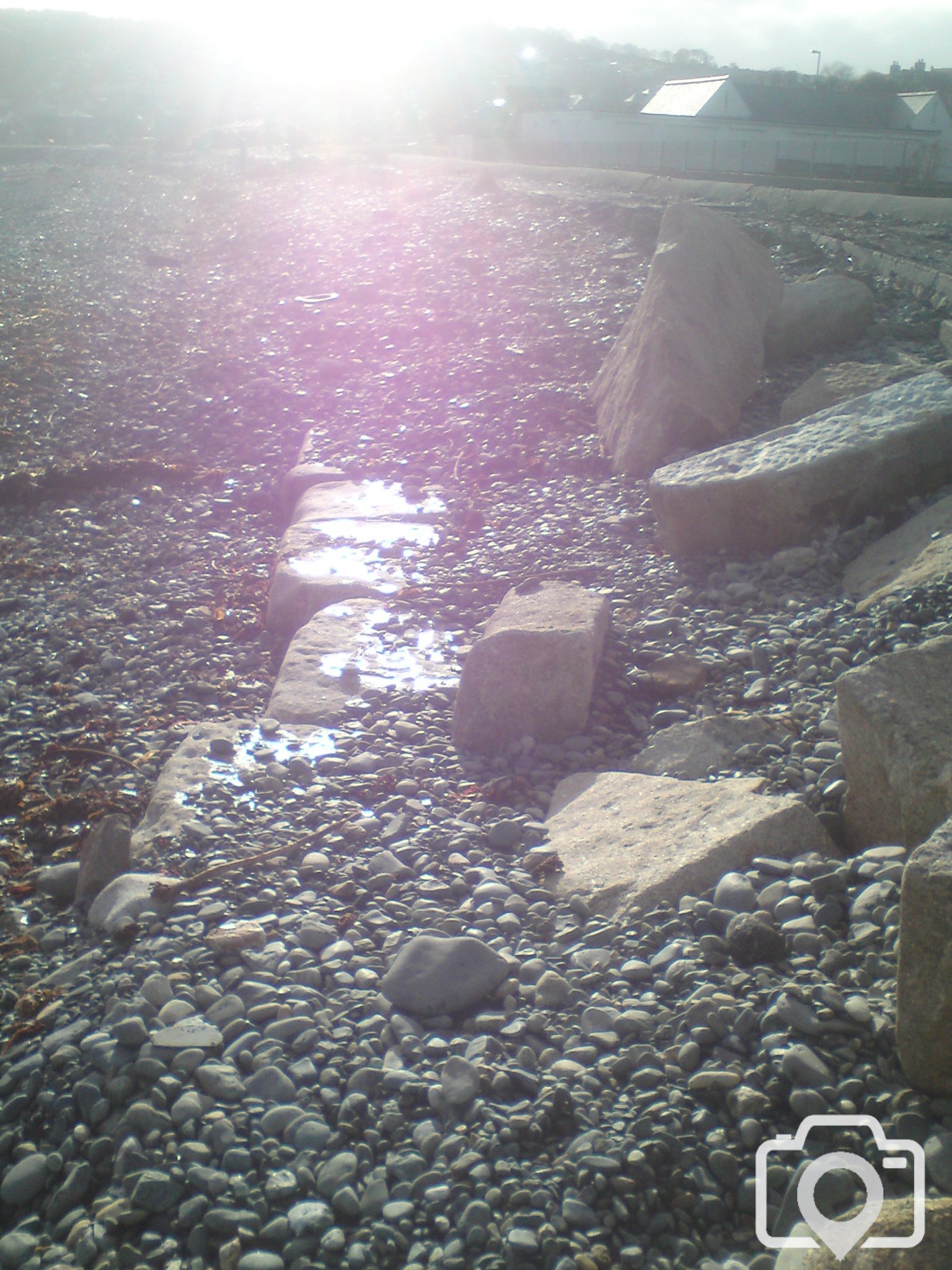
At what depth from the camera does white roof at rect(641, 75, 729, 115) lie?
22.5 meters

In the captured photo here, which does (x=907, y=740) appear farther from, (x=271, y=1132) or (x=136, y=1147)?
(x=136, y=1147)

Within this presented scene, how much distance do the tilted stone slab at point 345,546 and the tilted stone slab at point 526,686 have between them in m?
1.37

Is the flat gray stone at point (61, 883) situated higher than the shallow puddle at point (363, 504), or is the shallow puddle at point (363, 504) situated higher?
the shallow puddle at point (363, 504)

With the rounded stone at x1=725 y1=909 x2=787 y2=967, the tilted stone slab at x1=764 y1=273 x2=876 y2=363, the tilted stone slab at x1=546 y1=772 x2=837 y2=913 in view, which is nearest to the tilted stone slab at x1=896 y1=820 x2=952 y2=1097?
the rounded stone at x1=725 y1=909 x2=787 y2=967

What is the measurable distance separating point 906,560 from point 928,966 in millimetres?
2606

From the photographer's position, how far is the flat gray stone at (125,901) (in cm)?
275

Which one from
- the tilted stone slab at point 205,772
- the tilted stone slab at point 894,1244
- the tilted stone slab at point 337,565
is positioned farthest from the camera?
the tilted stone slab at point 337,565

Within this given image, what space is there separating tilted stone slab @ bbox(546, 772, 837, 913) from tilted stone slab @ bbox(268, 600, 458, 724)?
Answer: 3.87ft

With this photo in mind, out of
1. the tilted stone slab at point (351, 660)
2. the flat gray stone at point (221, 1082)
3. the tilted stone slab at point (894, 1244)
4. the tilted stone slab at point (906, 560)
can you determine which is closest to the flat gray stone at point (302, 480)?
the tilted stone slab at point (351, 660)

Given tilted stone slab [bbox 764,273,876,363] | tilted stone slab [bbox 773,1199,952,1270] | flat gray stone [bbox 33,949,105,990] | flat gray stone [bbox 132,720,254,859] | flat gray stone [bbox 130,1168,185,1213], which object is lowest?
flat gray stone [bbox 33,949,105,990]

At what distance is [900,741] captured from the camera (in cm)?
246

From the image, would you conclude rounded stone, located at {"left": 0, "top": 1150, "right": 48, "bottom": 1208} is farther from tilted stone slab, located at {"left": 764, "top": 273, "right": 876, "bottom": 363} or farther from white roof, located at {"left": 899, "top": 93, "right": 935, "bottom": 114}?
white roof, located at {"left": 899, "top": 93, "right": 935, "bottom": 114}

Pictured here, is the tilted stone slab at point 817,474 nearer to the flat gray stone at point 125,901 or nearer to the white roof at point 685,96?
the flat gray stone at point 125,901

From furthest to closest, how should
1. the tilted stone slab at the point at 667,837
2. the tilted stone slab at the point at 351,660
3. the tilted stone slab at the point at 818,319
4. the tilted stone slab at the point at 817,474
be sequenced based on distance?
the tilted stone slab at the point at 818,319 < the tilted stone slab at the point at 817,474 < the tilted stone slab at the point at 351,660 < the tilted stone slab at the point at 667,837
